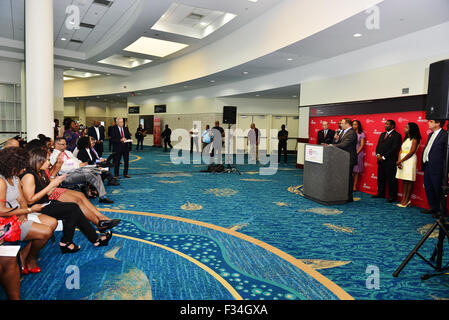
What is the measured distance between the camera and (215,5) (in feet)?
29.0

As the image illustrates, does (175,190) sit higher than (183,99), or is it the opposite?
(183,99)

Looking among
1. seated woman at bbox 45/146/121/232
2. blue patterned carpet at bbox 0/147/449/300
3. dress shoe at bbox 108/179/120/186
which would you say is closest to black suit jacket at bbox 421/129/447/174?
blue patterned carpet at bbox 0/147/449/300

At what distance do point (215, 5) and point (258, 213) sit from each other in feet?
20.8

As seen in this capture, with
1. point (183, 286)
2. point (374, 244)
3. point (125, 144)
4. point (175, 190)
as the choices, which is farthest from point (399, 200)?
point (125, 144)

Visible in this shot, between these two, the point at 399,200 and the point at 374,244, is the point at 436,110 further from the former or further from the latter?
the point at 399,200

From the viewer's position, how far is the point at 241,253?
3.62 m

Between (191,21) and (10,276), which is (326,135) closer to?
(191,21)

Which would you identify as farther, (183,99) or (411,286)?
(183,99)

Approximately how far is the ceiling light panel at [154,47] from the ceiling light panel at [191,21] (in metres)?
2.11

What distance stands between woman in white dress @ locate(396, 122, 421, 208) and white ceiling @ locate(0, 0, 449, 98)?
7.02 feet

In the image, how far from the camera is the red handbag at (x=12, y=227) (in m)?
2.57

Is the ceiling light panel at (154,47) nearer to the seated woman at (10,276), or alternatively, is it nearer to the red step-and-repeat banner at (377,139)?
the red step-and-repeat banner at (377,139)

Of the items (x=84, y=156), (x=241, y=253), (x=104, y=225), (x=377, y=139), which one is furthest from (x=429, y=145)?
(x=84, y=156)

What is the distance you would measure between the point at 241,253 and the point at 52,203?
222cm
